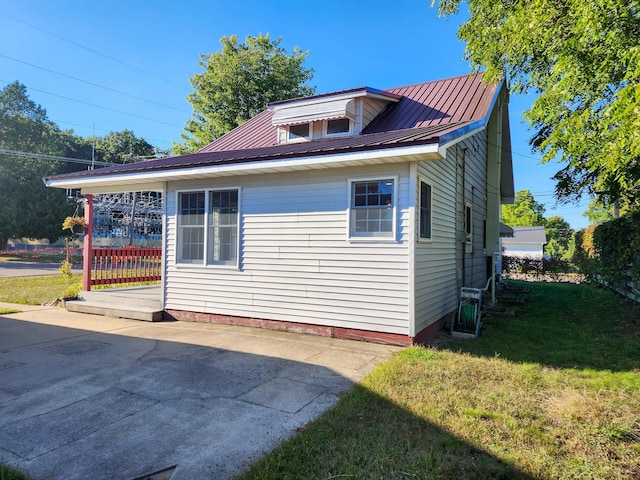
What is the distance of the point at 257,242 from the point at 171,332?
88.0 inches

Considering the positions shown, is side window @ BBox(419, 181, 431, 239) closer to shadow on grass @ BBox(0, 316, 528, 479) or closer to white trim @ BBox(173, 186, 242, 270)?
shadow on grass @ BBox(0, 316, 528, 479)

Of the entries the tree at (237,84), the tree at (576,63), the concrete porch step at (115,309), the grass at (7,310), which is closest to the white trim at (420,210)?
the tree at (576,63)

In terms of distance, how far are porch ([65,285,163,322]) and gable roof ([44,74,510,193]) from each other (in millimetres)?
2508

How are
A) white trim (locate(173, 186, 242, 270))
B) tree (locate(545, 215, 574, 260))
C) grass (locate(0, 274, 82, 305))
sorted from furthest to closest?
tree (locate(545, 215, 574, 260)), grass (locate(0, 274, 82, 305)), white trim (locate(173, 186, 242, 270))

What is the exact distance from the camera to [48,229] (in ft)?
108

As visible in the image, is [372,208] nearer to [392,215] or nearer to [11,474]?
[392,215]

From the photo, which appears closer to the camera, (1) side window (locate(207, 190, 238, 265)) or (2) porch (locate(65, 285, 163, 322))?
(1) side window (locate(207, 190, 238, 265))

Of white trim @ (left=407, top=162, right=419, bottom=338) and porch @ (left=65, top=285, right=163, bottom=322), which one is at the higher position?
white trim @ (left=407, top=162, right=419, bottom=338)

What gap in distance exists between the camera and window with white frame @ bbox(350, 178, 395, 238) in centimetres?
586

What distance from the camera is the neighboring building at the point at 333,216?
572 cm

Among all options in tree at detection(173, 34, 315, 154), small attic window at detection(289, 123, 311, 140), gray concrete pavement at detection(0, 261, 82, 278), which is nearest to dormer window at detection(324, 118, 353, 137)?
small attic window at detection(289, 123, 311, 140)

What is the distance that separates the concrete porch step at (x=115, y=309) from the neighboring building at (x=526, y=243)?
3721 cm

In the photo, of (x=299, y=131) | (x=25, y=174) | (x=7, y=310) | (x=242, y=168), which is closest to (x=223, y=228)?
(x=242, y=168)

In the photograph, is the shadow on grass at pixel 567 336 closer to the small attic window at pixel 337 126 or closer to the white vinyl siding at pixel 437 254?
the white vinyl siding at pixel 437 254
